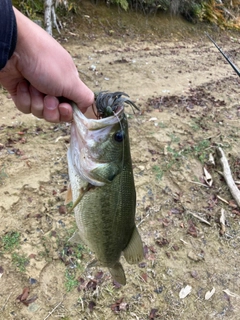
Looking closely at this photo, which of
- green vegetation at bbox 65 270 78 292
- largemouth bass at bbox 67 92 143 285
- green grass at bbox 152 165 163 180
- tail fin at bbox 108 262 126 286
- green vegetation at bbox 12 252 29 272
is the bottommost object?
green vegetation at bbox 65 270 78 292

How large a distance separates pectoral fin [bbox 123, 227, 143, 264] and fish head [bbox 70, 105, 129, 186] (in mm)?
470

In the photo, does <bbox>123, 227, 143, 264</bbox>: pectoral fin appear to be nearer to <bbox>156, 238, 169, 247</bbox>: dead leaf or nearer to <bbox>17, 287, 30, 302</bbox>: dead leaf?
<bbox>17, 287, 30, 302</bbox>: dead leaf

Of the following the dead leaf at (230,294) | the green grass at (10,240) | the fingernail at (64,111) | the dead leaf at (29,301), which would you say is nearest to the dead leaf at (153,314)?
the dead leaf at (230,294)

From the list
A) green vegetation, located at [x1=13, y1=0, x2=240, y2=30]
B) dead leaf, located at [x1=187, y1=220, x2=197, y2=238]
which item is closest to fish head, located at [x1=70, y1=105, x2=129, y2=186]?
dead leaf, located at [x1=187, y1=220, x2=197, y2=238]

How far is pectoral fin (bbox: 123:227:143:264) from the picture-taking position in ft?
6.49

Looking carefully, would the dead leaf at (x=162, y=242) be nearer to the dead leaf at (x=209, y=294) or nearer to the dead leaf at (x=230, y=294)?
the dead leaf at (x=209, y=294)

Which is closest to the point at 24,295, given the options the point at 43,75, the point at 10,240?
the point at 10,240

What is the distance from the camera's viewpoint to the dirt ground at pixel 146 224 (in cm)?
284

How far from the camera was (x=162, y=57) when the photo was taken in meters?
8.85

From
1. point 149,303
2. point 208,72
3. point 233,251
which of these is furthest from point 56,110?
point 208,72

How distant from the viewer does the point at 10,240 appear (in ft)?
9.95

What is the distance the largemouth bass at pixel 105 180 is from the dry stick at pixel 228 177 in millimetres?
2674

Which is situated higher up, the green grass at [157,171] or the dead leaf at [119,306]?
the green grass at [157,171]

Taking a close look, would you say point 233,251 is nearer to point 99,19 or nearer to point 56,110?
point 56,110
